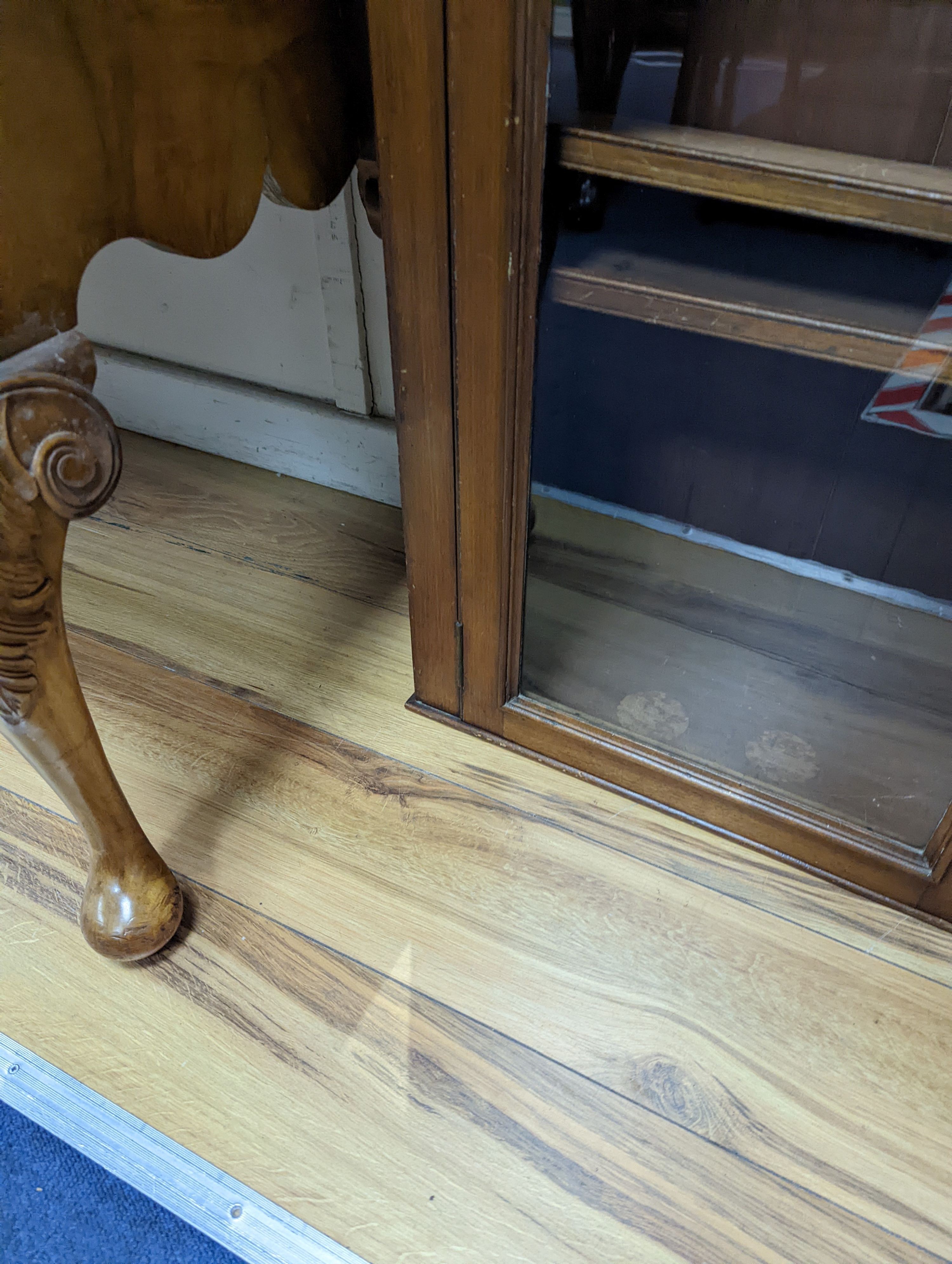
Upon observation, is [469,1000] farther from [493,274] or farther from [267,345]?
[267,345]

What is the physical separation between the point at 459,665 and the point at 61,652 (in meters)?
0.32

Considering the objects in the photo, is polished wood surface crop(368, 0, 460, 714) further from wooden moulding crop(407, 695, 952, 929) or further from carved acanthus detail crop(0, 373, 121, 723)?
carved acanthus detail crop(0, 373, 121, 723)

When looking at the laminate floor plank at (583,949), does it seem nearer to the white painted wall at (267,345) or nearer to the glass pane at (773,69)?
the white painted wall at (267,345)

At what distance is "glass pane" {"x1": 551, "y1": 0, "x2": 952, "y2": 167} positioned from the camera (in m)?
0.42

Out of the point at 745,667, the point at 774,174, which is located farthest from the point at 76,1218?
the point at 774,174

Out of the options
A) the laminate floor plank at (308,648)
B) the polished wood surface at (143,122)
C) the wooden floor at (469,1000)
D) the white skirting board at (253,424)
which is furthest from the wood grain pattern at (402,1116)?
the white skirting board at (253,424)

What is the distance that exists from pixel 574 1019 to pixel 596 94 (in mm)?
551

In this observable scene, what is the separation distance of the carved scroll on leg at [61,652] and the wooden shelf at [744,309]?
28 centimetres

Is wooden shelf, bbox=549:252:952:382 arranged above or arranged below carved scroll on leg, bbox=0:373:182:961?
above

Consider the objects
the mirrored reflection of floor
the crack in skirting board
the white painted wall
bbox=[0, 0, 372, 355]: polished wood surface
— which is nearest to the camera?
bbox=[0, 0, 372, 355]: polished wood surface

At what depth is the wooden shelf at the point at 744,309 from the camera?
18.8 inches

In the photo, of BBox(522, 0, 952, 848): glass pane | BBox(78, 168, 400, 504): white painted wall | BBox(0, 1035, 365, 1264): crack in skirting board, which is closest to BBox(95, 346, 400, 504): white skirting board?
BBox(78, 168, 400, 504): white painted wall

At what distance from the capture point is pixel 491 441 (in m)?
0.59

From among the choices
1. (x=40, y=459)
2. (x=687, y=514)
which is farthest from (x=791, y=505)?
(x=40, y=459)
